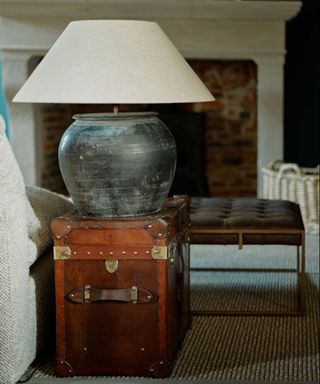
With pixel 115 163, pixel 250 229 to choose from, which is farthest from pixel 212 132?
pixel 115 163

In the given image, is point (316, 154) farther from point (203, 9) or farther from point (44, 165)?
point (44, 165)

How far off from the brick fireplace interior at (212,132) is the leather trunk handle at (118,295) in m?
3.43

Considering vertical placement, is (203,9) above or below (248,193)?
above

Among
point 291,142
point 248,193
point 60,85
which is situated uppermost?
point 60,85

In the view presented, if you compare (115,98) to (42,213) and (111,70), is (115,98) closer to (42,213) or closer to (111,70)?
(111,70)

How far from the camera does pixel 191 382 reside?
2887 mm

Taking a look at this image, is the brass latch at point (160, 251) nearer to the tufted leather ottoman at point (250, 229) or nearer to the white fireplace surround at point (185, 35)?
the tufted leather ottoman at point (250, 229)

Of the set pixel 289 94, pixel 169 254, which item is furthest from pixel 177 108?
pixel 169 254

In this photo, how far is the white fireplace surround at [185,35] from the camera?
19.2 ft

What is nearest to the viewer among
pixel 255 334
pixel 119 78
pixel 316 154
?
pixel 119 78

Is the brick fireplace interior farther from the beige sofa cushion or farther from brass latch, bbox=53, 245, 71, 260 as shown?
brass latch, bbox=53, 245, 71, 260

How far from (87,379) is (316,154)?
3772 mm

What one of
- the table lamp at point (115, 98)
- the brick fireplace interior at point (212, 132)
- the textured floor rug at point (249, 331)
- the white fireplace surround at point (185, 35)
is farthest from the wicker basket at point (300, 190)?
the table lamp at point (115, 98)

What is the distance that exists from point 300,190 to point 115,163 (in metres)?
2.88
